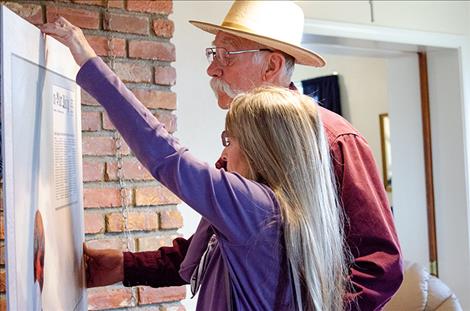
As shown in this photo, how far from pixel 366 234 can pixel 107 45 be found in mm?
1094

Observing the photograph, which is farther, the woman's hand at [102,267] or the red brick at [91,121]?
the red brick at [91,121]

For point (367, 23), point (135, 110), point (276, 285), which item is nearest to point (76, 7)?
point (135, 110)

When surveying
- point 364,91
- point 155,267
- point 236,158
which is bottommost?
point 155,267

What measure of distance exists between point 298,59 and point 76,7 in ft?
2.37

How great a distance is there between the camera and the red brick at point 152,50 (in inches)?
74.7

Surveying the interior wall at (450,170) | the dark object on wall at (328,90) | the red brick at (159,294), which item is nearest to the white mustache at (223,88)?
the red brick at (159,294)

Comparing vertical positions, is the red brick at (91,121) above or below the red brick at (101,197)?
above

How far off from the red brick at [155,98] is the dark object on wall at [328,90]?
3.69 metres

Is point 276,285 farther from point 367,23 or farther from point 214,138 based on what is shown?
point 367,23

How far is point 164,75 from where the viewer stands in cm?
194

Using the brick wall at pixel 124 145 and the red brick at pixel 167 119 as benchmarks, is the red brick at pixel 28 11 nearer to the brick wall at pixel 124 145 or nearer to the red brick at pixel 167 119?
the brick wall at pixel 124 145

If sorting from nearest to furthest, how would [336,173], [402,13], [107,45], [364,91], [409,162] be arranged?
1. [336,173]
2. [107,45]
3. [402,13]
4. [409,162]
5. [364,91]

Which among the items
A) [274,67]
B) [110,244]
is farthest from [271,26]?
[110,244]

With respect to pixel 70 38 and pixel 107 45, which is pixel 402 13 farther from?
pixel 70 38
